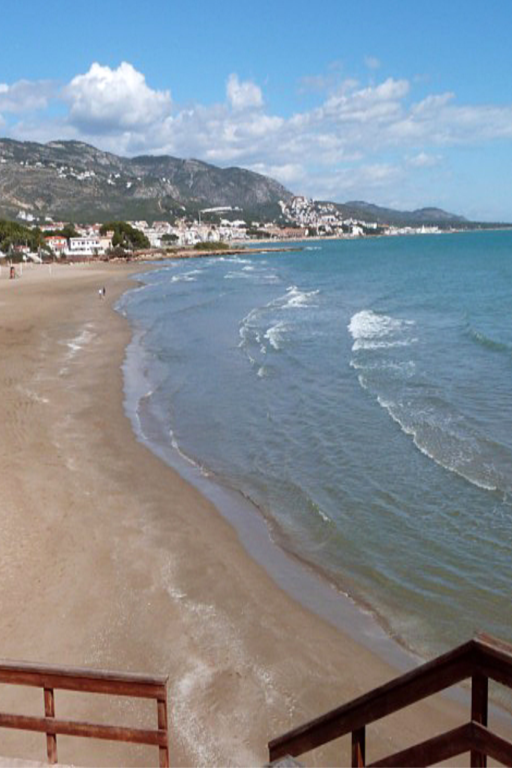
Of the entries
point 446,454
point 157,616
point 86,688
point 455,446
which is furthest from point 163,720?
point 455,446

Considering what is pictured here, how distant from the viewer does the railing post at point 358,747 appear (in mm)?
3143

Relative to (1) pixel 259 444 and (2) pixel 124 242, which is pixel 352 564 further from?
(2) pixel 124 242

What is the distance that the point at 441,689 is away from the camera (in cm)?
275

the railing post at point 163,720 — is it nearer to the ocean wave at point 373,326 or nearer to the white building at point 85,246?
the ocean wave at point 373,326

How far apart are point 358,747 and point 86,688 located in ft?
5.82

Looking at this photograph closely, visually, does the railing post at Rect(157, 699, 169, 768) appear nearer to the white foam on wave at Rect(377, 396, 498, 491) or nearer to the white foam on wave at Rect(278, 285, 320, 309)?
the white foam on wave at Rect(377, 396, 498, 491)

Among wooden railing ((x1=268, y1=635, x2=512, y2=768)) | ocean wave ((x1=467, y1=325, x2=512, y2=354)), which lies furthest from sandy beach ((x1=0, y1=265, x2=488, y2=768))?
ocean wave ((x1=467, y1=325, x2=512, y2=354))

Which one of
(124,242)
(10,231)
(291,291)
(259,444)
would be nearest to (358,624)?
(259,444)

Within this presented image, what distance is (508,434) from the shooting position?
16547 mm

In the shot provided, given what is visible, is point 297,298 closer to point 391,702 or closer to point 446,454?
point 446,454

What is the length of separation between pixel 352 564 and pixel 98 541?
4059 millimetres

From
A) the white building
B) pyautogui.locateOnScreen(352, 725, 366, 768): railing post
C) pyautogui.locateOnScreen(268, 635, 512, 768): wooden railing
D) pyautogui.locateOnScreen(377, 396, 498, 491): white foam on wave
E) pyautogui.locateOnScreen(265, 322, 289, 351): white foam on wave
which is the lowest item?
pyautogui.locateOnScreen(377, 396, 498, 491): white foam on wave

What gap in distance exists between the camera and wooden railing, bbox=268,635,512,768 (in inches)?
101

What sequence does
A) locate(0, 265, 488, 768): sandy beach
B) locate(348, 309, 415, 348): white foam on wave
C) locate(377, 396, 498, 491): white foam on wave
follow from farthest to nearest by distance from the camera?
locate(348, 309, 415, 348): white foam on wave
locate(377, 396, 498, 491): white foam on wave
locate(0, 265, 488, 768): sandy beach
